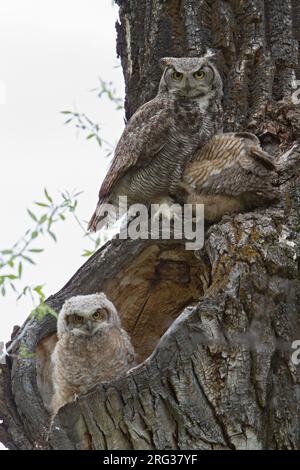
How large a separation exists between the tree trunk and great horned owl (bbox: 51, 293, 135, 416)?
63 millimetres

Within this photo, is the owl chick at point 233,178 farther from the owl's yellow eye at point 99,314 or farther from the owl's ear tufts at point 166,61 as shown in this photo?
the owl's yellow eye at point 99,314

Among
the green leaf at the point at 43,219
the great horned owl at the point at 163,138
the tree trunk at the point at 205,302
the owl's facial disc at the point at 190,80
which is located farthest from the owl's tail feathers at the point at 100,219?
the green leaf at the point at 43,219

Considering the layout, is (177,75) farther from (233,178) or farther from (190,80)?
(233,178)

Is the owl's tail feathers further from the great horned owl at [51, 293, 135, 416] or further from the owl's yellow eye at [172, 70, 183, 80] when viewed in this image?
the owl's yellow eye at [172, 70, 183, 80]

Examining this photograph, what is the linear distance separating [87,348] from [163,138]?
1009mm

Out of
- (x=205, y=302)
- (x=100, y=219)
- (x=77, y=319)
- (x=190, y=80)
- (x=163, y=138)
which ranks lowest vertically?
(x=77, y=319)

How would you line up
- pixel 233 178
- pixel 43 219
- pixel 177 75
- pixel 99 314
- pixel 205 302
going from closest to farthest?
pixel 205 302
pixel 43 219
pixel 233 178
pixel 99 314
pixel 177 75

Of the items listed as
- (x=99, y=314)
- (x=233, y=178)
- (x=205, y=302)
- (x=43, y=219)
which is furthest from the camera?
(x=99, y=314)

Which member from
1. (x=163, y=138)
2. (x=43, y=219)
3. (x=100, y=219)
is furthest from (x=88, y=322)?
(x=163, y=138)

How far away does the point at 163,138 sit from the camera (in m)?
4.02

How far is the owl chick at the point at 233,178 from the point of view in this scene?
3.44 m

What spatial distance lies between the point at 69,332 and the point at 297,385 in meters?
1.13

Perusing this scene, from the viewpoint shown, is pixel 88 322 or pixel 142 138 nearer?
pixel 88 322

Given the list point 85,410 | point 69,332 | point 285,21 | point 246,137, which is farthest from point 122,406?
point 285,21
